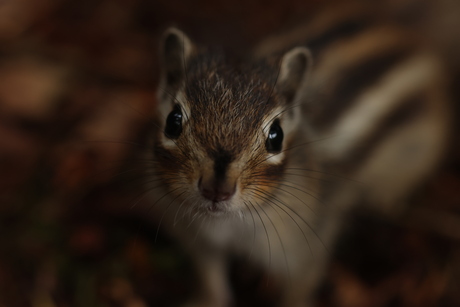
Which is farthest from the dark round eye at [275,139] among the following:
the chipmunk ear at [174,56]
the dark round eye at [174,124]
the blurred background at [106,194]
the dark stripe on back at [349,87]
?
the blurred background at [106,194]

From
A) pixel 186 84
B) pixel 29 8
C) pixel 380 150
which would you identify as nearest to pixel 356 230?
pixel 380 150

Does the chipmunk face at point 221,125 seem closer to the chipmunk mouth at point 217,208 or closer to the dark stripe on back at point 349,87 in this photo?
the chipmunk mouth at point 217,208

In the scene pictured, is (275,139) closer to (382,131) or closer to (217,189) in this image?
(217,189)

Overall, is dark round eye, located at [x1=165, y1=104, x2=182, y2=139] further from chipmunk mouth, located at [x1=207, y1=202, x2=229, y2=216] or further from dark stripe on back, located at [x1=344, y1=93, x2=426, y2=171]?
dark stripe on back, located at [x1=344, y1=93, x2=426, y2=171]

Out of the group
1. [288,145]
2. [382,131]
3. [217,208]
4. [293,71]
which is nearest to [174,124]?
[217,208]

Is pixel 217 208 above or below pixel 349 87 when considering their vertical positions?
below

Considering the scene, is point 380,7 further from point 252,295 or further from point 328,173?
point 252,295
